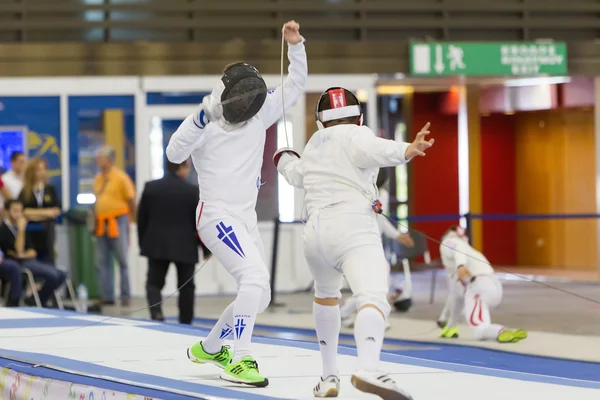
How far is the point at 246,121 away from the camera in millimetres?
6359

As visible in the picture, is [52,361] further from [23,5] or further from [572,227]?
[572,227]

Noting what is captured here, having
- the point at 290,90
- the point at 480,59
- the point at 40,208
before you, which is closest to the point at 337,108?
the point at 290,90

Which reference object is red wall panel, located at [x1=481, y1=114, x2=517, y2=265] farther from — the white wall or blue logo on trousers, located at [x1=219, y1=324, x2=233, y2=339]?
blue logo on trousers, located at [x1=219, y1=324, x2=233, y2=339]

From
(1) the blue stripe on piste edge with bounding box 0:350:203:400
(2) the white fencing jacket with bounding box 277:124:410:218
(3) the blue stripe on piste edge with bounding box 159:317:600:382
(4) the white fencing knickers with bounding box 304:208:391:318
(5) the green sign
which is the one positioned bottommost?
(3) the blue stripe on piste edge with bounding box 159:317:600:382

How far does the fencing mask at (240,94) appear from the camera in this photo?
626 cm

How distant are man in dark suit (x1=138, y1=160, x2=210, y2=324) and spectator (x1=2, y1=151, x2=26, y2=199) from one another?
307 cm

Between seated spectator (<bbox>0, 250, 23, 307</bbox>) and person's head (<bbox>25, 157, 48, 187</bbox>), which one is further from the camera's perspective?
person's head (<bbox>25, 157, 48, 187</bbox>)

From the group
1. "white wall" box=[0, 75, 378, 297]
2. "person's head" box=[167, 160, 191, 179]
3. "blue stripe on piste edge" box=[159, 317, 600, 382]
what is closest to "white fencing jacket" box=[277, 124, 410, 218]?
"blue stripe on piste edge" box=[159, 317, 600, 382]

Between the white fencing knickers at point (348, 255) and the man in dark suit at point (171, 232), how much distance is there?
4738 mm

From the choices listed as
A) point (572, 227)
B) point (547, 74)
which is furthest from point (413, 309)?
point (572, 227)

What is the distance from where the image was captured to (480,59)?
49.5 ft

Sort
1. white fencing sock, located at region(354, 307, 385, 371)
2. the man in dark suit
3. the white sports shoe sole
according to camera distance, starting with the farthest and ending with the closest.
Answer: the man in dark suit
white fencing sock, located at region(354, 307, 385, 371)
the white sports shoe sole

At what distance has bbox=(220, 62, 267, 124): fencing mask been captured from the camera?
20.5 feet

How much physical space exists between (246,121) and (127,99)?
8.61 m
